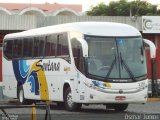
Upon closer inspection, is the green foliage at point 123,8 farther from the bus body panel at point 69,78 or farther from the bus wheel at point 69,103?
the bus wheel at point 69,103

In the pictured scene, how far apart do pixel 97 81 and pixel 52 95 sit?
3.47 metres

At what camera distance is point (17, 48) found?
25.8m

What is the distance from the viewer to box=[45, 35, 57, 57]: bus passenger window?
22.2 m

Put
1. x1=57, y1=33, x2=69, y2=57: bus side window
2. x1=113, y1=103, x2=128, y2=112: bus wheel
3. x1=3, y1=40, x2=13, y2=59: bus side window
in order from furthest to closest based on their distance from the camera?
x1=3, y1=40, x2=13, y2=59: bus side window < x1=113, y1=103, x2=128, y2=112: bus wheel < x1=57, y1=33, x2=69, y2=57: bus side window

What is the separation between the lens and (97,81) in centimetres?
1941

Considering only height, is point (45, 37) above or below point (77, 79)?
above

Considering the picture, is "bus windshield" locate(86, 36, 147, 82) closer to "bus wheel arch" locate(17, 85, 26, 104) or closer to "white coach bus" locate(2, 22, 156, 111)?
"white coach bus" locate(2, 22, 156, 111)

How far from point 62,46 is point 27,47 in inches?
150

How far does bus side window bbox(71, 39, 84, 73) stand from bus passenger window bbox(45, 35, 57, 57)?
2.02 m

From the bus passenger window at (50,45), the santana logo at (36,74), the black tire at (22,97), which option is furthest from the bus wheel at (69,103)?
the black tire at (22,97)

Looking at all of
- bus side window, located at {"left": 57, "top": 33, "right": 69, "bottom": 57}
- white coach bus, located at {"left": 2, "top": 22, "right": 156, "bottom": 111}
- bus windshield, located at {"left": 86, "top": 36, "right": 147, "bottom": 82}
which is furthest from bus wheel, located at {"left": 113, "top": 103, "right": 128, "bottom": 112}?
bus side window, located at {"left": 57, "top": 33, "right": 69, "bottom": 57}

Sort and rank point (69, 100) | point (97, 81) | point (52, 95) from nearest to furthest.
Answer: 1. point (97, 81)
2. point (69, 100)
3. point (52, 95)

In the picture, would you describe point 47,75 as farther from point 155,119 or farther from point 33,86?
point 155,119

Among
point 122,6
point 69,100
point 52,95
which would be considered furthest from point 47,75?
point 122,6
